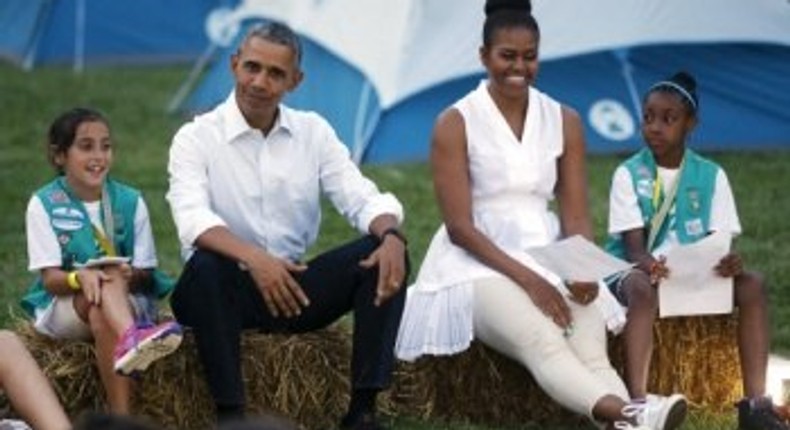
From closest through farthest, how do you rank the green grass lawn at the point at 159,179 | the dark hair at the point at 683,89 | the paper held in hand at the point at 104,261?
the paper held in hand at the point at 104,261 → the dark hair at the point at 683,89 → the green grass lawn at the point at 159,179

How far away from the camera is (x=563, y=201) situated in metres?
6.93

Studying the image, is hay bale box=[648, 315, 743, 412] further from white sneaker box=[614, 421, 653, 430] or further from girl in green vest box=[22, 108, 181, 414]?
girl in green vest box=[22, 108, 181, 414]

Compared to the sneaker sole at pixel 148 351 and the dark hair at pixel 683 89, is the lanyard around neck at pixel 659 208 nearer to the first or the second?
the dark hair at pixel 683 89

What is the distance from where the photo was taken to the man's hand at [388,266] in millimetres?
6305

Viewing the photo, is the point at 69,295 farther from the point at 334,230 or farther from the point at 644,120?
the point at 334,230

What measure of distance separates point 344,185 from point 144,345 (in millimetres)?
915

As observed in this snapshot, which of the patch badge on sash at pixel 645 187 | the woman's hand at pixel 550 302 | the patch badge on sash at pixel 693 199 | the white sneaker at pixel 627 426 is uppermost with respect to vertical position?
the patch badge on sash at pixel 645 187

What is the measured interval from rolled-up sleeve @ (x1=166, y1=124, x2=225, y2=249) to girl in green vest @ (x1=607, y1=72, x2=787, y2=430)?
1.29 meters

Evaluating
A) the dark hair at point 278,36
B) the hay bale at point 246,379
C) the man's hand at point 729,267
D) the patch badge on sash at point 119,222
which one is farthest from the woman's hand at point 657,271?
the patch badge on sash at point 119,222

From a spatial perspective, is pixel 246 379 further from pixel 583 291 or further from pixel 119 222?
pixel 583 291

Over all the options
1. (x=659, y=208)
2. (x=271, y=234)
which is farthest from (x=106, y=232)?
(x=659, y=208)

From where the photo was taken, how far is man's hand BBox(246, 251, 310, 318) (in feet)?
20.5

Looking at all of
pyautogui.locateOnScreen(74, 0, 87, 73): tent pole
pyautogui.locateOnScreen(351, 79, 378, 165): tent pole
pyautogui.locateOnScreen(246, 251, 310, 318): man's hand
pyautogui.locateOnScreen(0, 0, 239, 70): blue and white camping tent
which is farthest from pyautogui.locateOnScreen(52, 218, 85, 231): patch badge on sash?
pyautogui.locateOnScreen(74, 0, 87, 73): tent pole

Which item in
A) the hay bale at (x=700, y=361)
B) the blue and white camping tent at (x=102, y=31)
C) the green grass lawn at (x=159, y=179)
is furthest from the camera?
the blue and white camping tent at (x=102, y=31)
